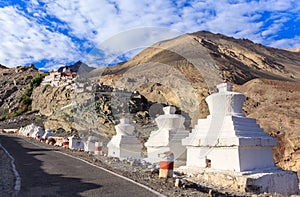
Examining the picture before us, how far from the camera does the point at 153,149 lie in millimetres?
14953

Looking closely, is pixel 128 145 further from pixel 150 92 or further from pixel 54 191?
pixel 150 92

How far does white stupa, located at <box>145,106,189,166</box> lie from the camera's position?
47.2 ft

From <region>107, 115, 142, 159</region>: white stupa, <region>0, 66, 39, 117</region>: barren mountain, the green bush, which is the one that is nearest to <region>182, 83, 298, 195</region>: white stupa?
<region>107, 115, 142, 159</region>: white stupa

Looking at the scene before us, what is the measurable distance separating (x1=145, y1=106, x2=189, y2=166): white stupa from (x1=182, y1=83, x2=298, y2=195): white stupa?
277 cm

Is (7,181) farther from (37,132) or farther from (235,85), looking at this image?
(235,85)

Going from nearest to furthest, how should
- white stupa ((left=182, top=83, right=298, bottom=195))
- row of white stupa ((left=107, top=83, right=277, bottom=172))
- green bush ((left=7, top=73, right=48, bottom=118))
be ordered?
white stupa ((left=182, top=83, right=298, bottom=195)) → row of white stupa ((left=107, top=83, right=277, bottom=172)) → green bush ((left=7, top=73, right=48, bottom=118))

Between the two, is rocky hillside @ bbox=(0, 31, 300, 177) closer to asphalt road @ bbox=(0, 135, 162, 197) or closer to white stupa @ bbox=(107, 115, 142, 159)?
white stupa @ bbox=(107, 115, 142, 159)

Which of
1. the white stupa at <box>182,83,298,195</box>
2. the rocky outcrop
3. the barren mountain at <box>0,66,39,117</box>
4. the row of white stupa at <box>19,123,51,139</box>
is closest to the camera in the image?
the white stupa at <box>182,83,298,195</box>

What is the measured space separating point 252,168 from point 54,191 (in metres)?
6.57

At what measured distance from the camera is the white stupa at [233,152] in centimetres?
966

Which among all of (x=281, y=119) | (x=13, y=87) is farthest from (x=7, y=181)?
(x=13, y=87)

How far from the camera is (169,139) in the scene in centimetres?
1438

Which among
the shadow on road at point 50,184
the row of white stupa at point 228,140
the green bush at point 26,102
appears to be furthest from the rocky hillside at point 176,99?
the shadow on road at point 50,184

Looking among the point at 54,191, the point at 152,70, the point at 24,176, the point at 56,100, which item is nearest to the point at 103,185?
the point at 54,191
